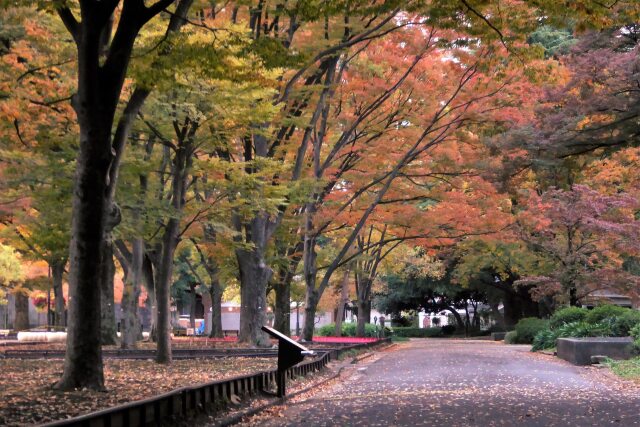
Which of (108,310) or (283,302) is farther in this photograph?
(283,302)

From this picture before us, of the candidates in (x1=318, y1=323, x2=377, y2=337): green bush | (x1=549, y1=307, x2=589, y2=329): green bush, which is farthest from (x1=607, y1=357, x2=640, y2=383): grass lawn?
(x1=318, y1=323, x2=377, y2=337): green bush

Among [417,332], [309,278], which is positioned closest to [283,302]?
[309,278]

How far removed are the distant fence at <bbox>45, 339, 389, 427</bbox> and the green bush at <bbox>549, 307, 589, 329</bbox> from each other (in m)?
18.5

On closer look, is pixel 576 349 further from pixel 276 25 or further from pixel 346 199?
pixel 276 25

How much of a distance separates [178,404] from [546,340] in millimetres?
24518

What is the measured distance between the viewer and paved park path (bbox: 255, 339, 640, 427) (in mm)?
11062

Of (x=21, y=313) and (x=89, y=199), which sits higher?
(x=89, y=199)

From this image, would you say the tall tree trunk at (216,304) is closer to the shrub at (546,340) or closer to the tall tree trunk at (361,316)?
the tall tree trunk at (361,316)

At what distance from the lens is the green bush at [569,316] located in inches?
1204

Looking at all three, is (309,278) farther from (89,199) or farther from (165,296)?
(89,199)

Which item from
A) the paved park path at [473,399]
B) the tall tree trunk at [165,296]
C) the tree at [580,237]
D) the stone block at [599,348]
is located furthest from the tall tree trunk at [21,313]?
the stone block at [599,348]

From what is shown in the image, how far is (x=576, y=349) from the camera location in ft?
79.5

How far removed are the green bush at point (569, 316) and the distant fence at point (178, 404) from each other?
60.6ft

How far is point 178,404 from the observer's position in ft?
32.3
